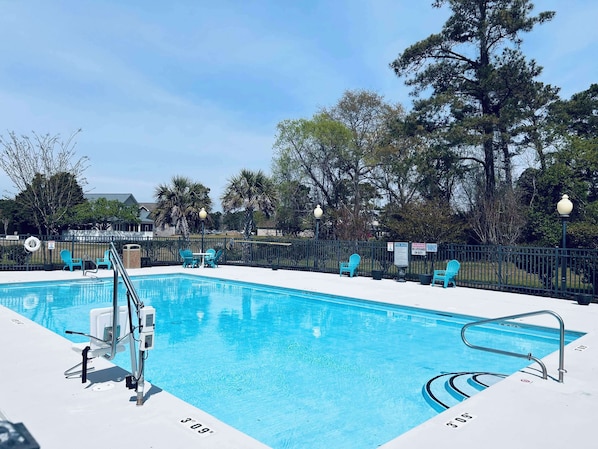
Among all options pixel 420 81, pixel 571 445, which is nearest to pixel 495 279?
pixel 571 445

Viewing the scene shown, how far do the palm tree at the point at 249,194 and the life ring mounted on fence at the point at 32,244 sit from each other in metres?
9.16

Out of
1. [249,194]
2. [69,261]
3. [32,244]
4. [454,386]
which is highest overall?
[249,194]

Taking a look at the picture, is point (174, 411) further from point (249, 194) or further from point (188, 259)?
point (249, 194)

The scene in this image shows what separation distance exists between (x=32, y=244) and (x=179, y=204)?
11814mm

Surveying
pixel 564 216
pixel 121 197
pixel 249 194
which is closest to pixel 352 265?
pixel 564 216

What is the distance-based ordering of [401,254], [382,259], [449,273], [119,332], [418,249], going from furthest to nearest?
[382,259] → [401,254] → [418,249] → [449,273] → [119,332]

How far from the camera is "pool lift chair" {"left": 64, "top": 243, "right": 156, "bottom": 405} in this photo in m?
4.07

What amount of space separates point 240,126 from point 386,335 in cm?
1948

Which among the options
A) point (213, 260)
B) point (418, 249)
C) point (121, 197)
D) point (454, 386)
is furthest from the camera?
point (121, 197)

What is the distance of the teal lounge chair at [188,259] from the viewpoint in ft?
63.4

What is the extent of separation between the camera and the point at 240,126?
84.4 feet

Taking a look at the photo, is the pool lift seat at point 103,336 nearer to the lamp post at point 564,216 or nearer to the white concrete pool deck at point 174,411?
the white concrete pool deck at point 174,411

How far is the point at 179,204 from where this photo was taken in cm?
2797

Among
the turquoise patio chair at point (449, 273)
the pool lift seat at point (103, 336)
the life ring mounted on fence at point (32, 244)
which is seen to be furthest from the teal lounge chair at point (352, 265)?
the pool lift seat at point (103, 336)
